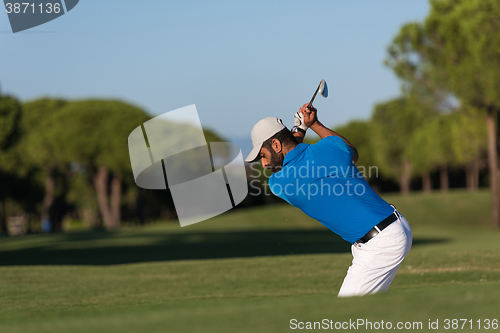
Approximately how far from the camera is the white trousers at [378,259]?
4.31 metres

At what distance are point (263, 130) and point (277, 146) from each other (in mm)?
164

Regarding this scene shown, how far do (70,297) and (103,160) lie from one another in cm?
4133

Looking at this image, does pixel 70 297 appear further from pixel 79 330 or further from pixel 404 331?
pixel 404 331

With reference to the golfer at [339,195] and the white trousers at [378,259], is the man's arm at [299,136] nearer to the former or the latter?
the golfer at [339,195]

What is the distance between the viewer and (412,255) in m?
13.0

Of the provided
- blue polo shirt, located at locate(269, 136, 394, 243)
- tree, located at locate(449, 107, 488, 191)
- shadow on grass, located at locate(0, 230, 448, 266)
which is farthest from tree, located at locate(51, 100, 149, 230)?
blue polo shirt, located at locate(269, 136, 394, 243)

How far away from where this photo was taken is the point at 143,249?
19.5 meters

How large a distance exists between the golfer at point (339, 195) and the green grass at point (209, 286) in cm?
28

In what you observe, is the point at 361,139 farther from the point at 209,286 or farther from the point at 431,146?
the point at 209,286

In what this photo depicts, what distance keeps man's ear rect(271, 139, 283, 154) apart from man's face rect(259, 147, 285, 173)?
2 centimetres

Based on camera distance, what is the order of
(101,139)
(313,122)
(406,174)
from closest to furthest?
(313,122), (101,139), (406,174)

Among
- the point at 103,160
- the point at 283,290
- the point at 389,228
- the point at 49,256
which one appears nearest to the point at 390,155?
the point at 103,160

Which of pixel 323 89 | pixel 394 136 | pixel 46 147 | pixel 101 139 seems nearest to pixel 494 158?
pixel 394 136

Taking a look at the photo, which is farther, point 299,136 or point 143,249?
point 143,249
